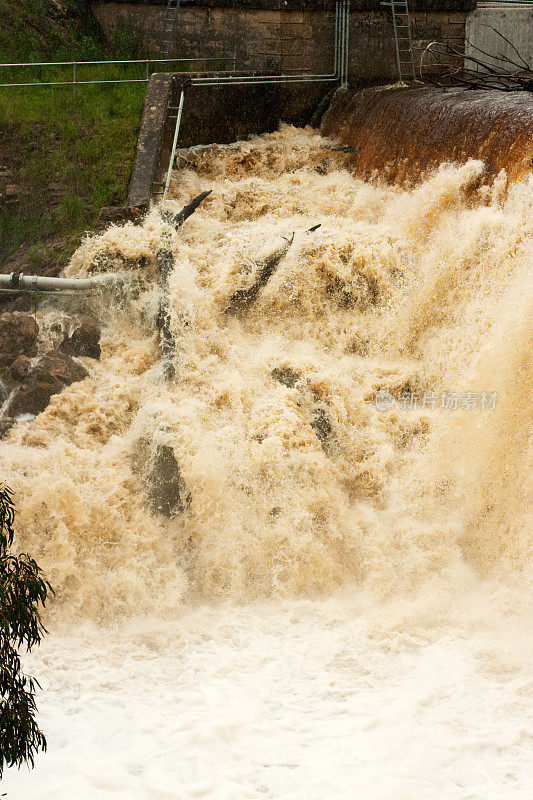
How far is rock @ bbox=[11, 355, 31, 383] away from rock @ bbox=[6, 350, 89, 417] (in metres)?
0.06

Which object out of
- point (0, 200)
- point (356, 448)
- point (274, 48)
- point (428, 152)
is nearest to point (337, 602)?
point (356, 448)

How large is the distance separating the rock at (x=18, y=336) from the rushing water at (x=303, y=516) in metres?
0.27

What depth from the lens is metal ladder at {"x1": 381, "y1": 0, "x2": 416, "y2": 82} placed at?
499 inches

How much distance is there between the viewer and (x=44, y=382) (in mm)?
7801

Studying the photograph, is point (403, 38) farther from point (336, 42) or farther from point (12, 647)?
point (12, 647)

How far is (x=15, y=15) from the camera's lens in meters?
13.6

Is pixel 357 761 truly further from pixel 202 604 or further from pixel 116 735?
pixel 202 604

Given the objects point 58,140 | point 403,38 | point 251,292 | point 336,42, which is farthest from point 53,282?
point 403,38

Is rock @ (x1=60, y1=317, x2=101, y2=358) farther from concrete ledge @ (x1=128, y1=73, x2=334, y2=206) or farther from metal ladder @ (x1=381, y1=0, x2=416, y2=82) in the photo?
metal ladder @ (x1=381, y1=0, x2=416, y2=82)

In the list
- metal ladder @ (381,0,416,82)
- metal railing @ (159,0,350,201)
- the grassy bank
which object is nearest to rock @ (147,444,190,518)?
the grassy bank

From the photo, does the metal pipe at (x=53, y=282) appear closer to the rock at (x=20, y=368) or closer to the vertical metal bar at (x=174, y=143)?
the rock at (x=20, y=368)

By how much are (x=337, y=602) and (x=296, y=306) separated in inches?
129

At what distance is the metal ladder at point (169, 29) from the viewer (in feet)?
42.5

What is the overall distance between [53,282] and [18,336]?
688 mm
